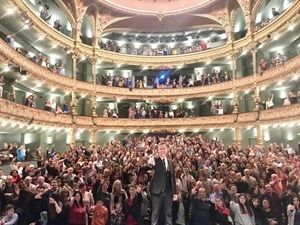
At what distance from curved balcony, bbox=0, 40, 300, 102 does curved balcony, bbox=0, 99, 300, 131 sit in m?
2.55

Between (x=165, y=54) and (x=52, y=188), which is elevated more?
(x=165, y=54)

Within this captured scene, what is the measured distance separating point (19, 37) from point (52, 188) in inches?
707

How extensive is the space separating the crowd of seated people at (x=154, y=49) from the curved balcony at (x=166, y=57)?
0.87 m

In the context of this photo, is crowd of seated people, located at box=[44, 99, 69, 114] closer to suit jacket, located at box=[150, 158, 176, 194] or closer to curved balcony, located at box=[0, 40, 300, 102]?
curved balcony, located at box=[0, 40, 300, 102]

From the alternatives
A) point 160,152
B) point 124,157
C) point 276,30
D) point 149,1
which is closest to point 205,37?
point 149,1

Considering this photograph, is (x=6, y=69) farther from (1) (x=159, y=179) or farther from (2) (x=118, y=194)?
(1) (x=159, y=179)


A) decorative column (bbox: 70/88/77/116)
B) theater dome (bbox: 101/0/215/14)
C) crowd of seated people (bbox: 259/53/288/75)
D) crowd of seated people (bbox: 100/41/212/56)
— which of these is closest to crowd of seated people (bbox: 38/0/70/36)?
decorative column (bbox: 70/88/77/116)

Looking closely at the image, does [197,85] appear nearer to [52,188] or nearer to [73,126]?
[73,126]

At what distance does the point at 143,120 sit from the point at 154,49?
9.36 metres

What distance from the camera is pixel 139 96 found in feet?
97.0

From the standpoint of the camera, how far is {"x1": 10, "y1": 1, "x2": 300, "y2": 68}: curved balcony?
1908 cm

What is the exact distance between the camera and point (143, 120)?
2888cm

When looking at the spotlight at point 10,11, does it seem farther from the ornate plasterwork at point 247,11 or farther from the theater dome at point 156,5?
the ornate plasterwork at point 247,11

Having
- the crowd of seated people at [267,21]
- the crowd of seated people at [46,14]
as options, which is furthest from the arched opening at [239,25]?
the crowd of seated people at [46,14]
